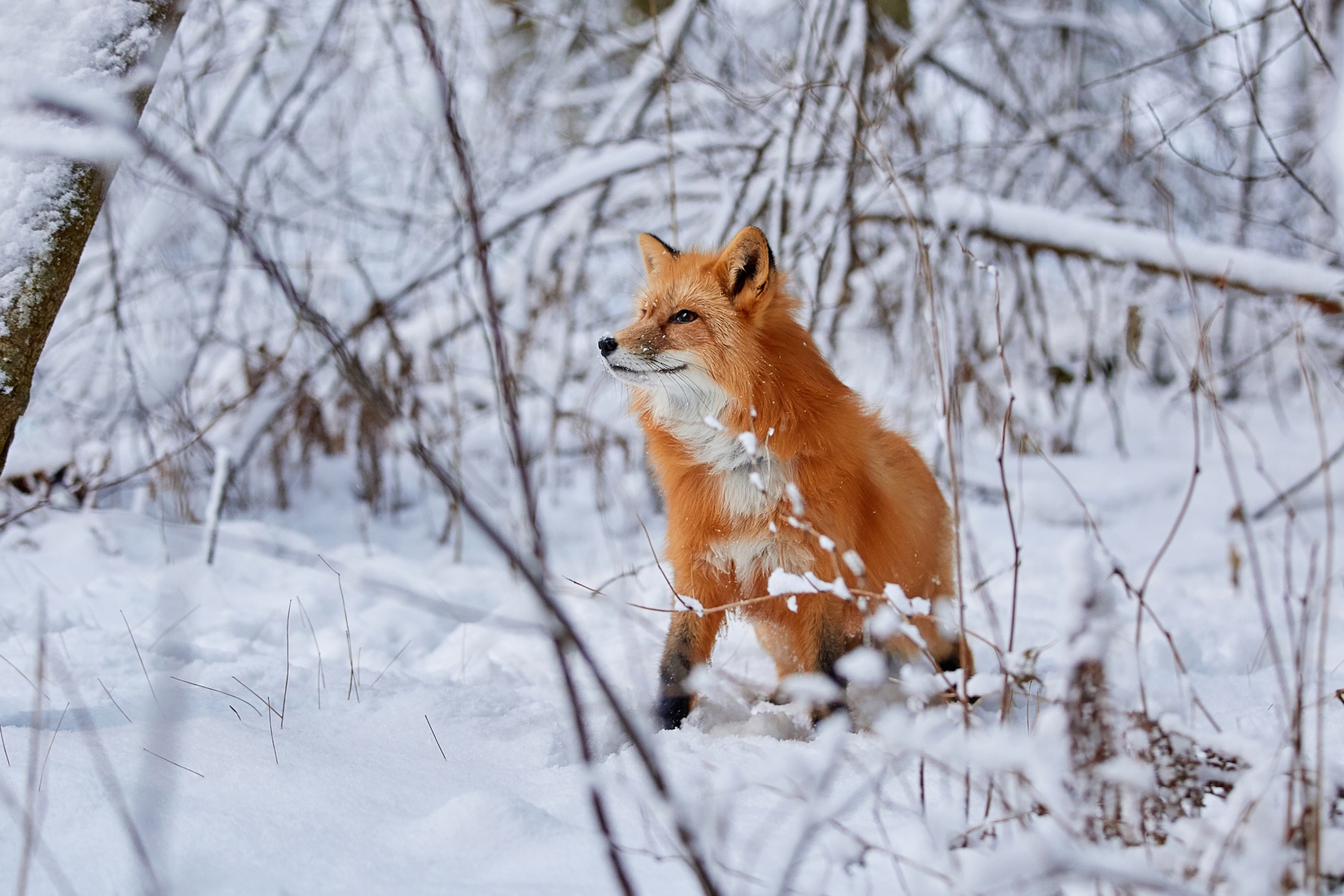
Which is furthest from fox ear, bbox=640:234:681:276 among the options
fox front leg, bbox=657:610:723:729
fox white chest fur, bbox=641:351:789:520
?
fox front leg, bbox=657:610:723:729

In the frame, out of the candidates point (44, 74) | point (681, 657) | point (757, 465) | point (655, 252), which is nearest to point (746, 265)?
point (655, 252)

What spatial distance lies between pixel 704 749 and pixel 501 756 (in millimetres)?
525

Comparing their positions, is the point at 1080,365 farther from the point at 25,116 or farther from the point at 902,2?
the point at 25,116

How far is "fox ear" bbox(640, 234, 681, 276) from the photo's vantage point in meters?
3.15

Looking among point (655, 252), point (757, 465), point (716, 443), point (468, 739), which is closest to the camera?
point (468, 739)

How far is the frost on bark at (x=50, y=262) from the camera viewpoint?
1.97 meters

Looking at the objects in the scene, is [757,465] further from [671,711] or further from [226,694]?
[226,694]

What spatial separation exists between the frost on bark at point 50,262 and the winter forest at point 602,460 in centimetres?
1

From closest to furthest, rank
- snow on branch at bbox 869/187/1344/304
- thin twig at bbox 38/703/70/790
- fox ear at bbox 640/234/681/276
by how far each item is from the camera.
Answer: thin twig at bbox 38/703/70/790
fox ear at bbox 640/234/681/276
snow on branch at bbox 869/187/1344/304

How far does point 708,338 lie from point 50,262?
70.0 inches

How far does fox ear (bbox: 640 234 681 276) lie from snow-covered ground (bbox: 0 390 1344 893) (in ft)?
4.37

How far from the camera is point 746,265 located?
285 cm

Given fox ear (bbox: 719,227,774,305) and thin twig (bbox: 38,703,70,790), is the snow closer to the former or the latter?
thin twig (bbox: 38,703,70,790)

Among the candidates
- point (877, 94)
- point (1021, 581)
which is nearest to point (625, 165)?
point (877, 94)
